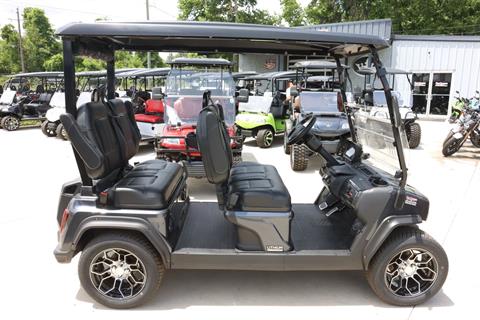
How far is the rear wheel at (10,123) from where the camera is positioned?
1166cm

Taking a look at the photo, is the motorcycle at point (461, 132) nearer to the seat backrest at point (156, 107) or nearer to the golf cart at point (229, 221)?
the seat backrest at point (156, 107)

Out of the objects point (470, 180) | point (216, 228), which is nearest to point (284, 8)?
point (470, 180)

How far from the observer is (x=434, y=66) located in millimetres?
15750

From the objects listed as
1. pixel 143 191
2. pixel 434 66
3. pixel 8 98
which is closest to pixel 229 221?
pixel 143 191

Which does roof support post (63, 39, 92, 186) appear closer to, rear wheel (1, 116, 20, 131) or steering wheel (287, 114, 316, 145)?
steering wheel (287, 114, 316, 145)

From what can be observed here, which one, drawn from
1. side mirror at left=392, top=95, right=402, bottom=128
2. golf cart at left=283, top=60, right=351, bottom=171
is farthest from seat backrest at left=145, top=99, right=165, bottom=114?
side mirror at left=392, top=95, right=402, bottom=128

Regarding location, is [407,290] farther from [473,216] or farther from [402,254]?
[473,216]

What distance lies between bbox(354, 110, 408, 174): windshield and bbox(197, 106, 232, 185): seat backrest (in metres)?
1.21

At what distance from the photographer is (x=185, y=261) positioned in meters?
2.75

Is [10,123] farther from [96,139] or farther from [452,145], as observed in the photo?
[452,145]

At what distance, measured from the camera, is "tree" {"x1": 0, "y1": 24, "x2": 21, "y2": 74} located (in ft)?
114

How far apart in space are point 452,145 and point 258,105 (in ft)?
14.3

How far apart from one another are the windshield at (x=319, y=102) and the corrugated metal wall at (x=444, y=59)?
9.67 metres

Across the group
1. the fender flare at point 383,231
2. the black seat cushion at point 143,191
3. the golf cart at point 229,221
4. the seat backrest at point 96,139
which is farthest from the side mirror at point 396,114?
the seat backrest at point 96,139
